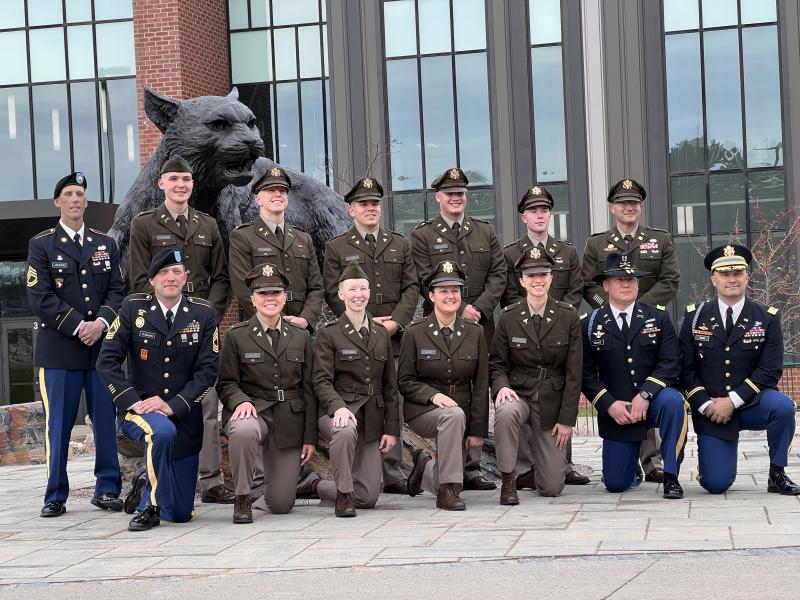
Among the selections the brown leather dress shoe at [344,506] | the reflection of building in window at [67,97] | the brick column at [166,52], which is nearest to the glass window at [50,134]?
the reflection of building in window at [67,97]

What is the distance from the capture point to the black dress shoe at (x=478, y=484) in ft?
28.4

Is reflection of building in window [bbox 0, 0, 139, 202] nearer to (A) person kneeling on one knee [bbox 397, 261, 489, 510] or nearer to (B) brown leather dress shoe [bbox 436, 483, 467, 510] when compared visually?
(A) person kneeling on one knee [bbox 397, 261, 489, 510]

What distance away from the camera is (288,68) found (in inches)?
970

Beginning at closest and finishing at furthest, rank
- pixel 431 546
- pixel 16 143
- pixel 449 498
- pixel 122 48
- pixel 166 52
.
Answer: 1. pixel 431 546
2. pixel 449 498
3. pixel 166 52
4. pixel 122 48
5. pixel 16 143

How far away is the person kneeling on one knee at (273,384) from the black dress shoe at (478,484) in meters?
1.43

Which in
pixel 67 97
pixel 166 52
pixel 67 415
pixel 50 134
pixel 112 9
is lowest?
pixel 67 415

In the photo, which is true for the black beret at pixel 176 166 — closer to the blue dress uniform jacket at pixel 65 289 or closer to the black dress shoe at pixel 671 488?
the blue dress uniform jacket at pixel 65 289

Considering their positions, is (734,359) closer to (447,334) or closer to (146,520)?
(447,334)

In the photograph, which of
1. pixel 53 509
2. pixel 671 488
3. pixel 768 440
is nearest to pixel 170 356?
pixel 53 509

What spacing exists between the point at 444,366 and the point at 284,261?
1.31 m

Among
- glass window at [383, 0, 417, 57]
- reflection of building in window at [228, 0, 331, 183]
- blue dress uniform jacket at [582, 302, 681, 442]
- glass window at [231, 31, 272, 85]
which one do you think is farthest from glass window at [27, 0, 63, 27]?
blue dress uniform jacket at [582, 302, 681, 442]

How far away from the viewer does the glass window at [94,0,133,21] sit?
2453 cm

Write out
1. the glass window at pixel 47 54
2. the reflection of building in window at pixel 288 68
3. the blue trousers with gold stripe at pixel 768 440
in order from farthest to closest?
the glass window at pixel 47 54 < the reflection of building in window at pixel 288 68 < the blue trousers with gold stripe at pixel 768 440

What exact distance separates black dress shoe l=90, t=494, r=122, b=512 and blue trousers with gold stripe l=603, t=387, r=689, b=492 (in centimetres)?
335
